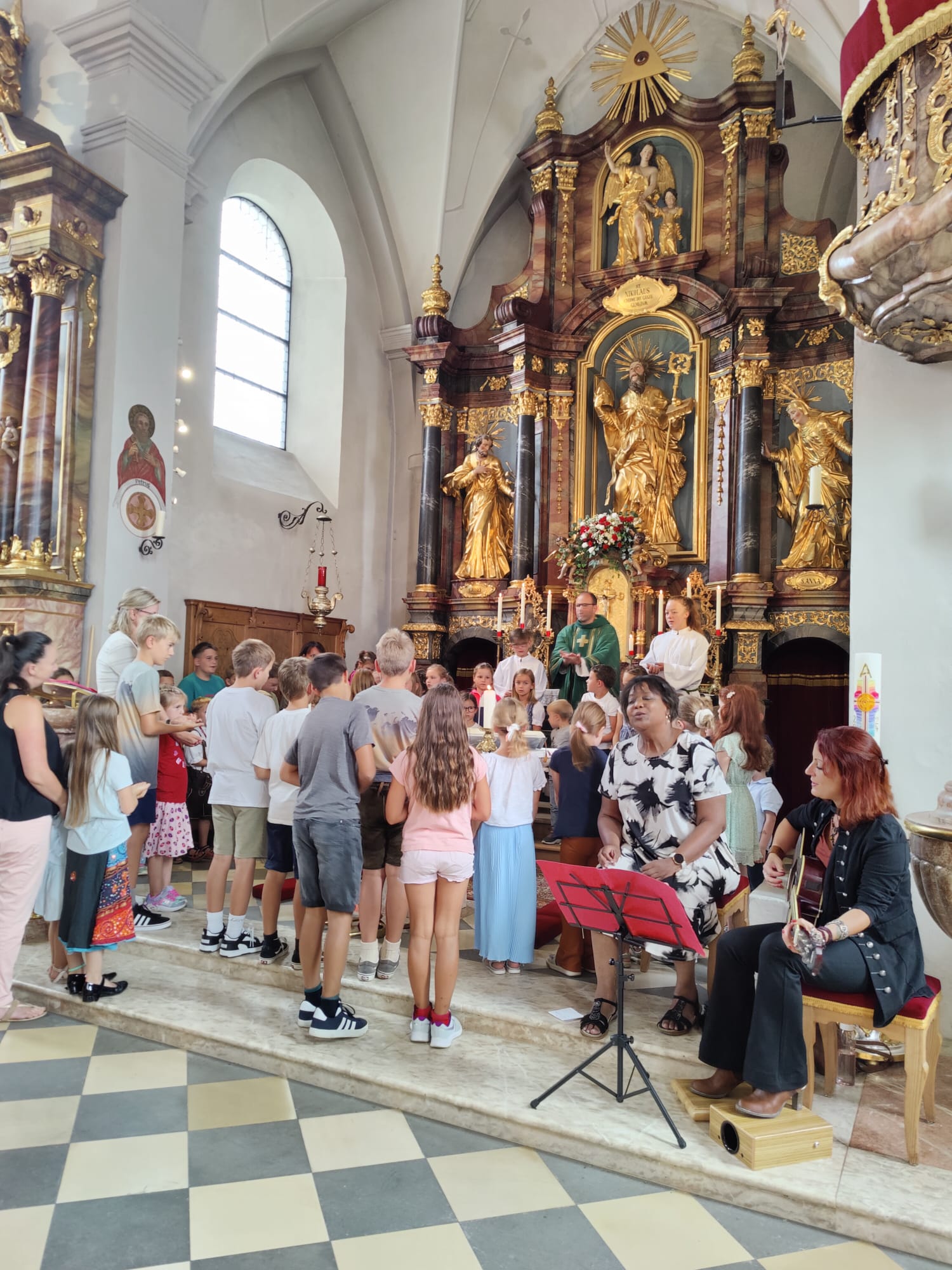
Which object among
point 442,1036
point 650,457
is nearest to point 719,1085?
point 442,1036

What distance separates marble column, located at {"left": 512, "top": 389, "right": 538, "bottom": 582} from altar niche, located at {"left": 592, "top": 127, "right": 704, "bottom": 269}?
2.09 metres

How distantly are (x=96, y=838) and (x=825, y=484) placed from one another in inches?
332

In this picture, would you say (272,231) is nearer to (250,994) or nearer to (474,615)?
(474,615)

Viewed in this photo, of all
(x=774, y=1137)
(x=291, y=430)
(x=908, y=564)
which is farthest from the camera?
(x=291, y=430)

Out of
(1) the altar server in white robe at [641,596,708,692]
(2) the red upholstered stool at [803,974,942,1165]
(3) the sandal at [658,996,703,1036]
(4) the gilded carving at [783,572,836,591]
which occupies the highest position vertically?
(4) the gilded carving at [783,572,836,591]

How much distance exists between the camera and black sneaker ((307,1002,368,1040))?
390 centimetres

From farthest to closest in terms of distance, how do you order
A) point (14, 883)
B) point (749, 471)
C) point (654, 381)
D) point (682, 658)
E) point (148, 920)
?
point (654, 381)
point (749, 471)
point (682, 658)
point (148, 920)
point (14, 883)

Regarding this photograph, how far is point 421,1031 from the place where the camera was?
393 centimetres

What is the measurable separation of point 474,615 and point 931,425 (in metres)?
7.63

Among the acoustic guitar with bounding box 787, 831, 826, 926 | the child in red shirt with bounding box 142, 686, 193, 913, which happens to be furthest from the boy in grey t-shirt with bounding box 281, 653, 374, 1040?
the acoustic guitar with bounding box 787, 831, 826, 926

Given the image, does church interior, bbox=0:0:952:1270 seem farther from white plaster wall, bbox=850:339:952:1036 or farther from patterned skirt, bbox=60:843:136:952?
patterned skirt, bbox=60:843:136:952

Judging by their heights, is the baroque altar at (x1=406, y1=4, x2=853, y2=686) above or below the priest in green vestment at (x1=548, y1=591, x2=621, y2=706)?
above

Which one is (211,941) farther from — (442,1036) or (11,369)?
(11,369)

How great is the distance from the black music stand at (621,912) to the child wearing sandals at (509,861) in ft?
3.83
